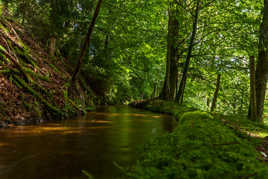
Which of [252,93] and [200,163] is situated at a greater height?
[252,93]

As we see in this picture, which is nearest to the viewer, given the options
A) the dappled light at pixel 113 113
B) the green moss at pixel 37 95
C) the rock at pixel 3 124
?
the dappled light at pixel 113 113

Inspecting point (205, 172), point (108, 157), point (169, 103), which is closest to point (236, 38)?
point (169, 103)

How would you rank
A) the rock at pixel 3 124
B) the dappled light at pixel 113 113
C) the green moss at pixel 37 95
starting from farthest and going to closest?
the green moss at pixel 37 95
the rock at pixel 3 124
the dappled light at pixel 113 113

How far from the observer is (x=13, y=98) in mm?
5062

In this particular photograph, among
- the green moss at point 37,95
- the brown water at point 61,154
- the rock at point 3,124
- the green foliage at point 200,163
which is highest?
the green moss at point 37,95

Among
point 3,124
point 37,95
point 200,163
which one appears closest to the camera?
point 200,163

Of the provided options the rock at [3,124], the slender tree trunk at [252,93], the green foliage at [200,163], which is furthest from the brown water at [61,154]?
the slender tree trunk at [252,93]

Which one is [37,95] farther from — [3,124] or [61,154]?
[61,154]

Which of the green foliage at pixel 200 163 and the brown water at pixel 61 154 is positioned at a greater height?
the green foliage at pixel 200 163

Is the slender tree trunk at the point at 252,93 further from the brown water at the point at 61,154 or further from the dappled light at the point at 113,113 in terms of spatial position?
the brown water at the point at 61,154

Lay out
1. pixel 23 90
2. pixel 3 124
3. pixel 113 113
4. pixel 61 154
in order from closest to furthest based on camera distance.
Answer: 1. pixel 61 154
2. pixel 3 124
3. pixel 23 90
4. pixel 113 113

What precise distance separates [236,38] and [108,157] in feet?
30.3

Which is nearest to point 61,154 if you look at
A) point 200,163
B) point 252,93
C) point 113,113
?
point 200,163

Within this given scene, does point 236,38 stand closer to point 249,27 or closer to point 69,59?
point 249,27
